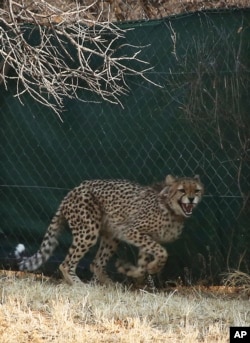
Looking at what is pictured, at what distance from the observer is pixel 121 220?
823cm

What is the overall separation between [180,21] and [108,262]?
2007mm

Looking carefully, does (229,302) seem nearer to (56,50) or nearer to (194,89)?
(194,89)

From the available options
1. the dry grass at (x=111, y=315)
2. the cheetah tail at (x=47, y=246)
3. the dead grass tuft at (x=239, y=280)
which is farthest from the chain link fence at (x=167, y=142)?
the dry grass at (x=111, y=315)

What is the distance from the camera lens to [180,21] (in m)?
8.06

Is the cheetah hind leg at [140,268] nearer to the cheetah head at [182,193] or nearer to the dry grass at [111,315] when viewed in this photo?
the dry grass at [111,315]

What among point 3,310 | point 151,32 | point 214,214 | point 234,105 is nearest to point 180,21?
point 151,32

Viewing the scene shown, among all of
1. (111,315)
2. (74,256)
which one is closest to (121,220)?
(74,256)

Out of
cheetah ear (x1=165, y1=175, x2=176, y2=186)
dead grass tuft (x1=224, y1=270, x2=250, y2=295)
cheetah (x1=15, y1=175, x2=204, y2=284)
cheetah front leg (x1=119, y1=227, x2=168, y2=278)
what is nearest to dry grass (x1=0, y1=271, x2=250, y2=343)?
dead grass tuft (x1=224, y1=270, x2=250, y2=295)

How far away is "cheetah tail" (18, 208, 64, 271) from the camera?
332 inches

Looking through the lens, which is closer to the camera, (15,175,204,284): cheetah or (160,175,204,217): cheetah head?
(160,175,204,217): cheetah head

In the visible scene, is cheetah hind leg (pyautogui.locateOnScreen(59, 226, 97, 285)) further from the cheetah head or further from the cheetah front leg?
the cheetah head

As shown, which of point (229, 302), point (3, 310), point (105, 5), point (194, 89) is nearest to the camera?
point (3, 310)

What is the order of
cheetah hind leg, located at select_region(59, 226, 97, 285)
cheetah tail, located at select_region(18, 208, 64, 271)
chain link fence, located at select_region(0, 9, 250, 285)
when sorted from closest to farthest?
chain link fence, located at select_region(0, 9, 250, 285)
cheetah hind leg, located at select_region(59, 226, 97, 285)
cheetah tail, located at select_region(18, 208, 64, 271)

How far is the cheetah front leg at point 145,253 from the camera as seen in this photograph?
7.93 meters
